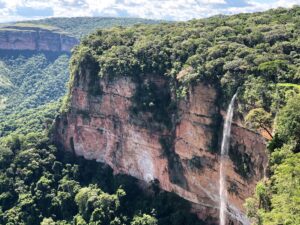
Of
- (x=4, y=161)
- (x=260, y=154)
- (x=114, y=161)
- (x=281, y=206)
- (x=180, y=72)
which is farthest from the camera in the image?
(x=4, y=161)

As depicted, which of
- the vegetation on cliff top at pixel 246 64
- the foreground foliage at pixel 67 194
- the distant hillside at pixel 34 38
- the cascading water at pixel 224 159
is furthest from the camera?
the distant hillside at pixel 34 38

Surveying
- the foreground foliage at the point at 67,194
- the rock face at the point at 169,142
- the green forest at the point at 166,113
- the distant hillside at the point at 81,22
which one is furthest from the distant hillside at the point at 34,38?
the rock face at the point at 169,142

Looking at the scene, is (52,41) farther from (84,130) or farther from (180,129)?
(180,129)

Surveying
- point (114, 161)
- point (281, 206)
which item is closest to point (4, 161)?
point (114, 161)

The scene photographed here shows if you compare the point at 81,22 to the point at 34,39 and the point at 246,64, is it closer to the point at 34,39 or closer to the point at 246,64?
the point at 34,39

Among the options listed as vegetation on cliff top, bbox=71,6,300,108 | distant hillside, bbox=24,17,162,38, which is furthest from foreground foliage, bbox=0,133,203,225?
distant hillside, bbox=24,17,162,38

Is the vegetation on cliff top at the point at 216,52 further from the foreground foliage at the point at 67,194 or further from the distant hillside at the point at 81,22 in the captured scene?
the distant hillside at the point at 81,22

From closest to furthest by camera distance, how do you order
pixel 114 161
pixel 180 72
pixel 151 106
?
pixel 180 72, pixel 151 106, pixel 114 161

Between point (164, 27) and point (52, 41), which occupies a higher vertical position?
point (164, 27)
